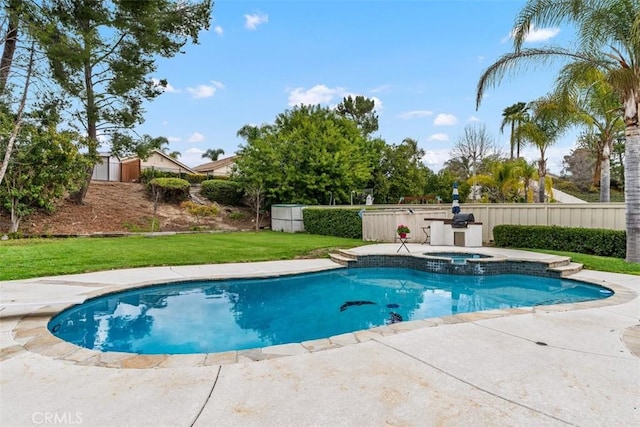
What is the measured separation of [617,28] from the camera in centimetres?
810

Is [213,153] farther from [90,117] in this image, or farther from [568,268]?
[568,268]

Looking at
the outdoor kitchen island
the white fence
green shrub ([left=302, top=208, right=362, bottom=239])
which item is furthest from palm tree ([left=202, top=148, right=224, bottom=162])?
the outdoor kitchen island

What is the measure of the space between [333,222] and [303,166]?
4513 millimetres

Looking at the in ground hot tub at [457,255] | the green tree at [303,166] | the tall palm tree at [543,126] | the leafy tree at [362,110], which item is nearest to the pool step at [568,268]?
the in ground hot tub at [457,255]

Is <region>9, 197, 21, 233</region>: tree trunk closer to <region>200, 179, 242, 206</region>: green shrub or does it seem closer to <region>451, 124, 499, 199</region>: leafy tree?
<region>200, 179, 242, 206</region>: green shrub

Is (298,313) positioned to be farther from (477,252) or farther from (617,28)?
(617,28)

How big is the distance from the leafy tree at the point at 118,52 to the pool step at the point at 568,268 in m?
15.2

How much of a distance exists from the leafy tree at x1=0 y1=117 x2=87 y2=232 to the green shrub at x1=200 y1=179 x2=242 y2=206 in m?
8.00

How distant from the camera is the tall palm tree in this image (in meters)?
10.8

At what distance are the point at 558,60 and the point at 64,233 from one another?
1737 cm

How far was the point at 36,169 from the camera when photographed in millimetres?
13594

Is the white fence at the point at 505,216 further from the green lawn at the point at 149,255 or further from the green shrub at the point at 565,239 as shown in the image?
the green lawn at the point at 149,255

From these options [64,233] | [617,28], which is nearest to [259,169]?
[64,233]

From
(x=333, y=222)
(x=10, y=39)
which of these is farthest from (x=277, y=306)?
(x=333, y=222)
